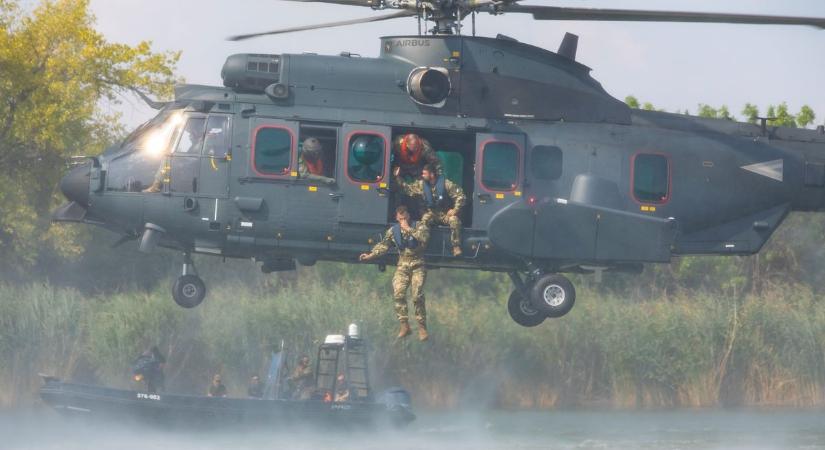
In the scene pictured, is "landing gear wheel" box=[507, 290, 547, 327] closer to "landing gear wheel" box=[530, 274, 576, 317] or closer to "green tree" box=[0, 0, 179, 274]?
"landing gear wheel" box=[530, 274, 576, 317]

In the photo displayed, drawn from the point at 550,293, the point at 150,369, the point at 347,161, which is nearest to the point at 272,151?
the point at 347,161

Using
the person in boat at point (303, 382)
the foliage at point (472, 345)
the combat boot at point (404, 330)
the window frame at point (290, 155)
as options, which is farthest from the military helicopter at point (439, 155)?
the foliage at point (472, 345)

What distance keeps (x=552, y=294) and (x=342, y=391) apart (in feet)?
42.1

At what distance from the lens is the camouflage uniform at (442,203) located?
49.6 feet

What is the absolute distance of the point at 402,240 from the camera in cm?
1505

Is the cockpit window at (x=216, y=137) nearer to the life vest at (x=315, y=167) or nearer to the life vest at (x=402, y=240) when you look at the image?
the life vest at (x=315, y=167)

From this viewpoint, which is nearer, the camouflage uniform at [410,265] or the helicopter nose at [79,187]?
the camouflage uniform at [410,265]

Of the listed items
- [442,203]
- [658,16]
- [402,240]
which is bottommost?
[402,240]

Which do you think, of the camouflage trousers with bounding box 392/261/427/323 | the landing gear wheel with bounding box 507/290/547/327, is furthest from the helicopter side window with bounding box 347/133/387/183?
the landing gear wheel with bounding box 507/290/547/327

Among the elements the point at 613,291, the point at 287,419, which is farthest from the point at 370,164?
the point at 613,291

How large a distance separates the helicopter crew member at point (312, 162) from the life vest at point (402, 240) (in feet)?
2.79

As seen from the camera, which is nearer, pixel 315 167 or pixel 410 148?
pixel 410 148

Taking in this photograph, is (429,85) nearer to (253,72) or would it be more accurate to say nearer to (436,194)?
(436,194)

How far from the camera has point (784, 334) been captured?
109ft
